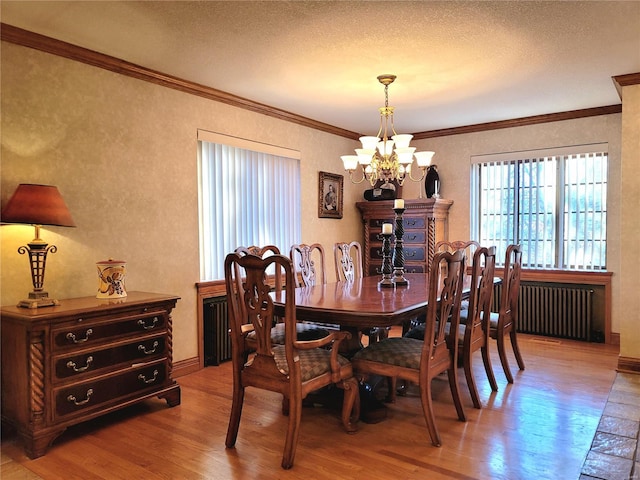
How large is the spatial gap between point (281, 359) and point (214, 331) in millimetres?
1863

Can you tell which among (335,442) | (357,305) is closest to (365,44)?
(357,305)

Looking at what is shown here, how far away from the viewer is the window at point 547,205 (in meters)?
5.00

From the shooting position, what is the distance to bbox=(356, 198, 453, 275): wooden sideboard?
5590 mm

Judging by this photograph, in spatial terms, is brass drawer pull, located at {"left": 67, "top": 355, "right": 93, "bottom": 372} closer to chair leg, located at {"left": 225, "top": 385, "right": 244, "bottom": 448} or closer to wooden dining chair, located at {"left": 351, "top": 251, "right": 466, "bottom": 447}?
chair leg, located at {"left": 225, "top": 385, "right": 244, "bottom": 448}

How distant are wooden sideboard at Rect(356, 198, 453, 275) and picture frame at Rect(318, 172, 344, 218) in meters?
0.43

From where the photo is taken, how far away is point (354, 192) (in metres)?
6.20

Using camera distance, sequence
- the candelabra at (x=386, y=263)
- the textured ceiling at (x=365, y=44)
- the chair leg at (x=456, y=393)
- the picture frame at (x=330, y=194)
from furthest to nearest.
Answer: the picture frame at (x=330, y=194) → the candelabra at (x=386, y=263) → the chair leg at (x=456, y=393) → the textured ceiling at (x=365, y=44)

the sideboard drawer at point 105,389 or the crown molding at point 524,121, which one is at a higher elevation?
the crown molding at point 524,121

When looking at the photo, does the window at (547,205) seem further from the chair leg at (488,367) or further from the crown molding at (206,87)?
the chair leg at (488,367)

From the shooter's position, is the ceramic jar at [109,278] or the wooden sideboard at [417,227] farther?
the wooden sideboard at [417,227]

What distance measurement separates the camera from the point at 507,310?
12.4 feet

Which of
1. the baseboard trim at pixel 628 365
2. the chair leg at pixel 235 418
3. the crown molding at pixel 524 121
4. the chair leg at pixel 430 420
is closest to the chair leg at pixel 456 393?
the chair leg at pixel 430 420

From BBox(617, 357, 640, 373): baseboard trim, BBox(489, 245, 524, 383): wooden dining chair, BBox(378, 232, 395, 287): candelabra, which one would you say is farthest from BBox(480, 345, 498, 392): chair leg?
BBox(617, 357, 640, 373): baseboard trim

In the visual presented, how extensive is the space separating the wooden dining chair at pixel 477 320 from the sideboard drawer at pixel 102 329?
203 centimetres
